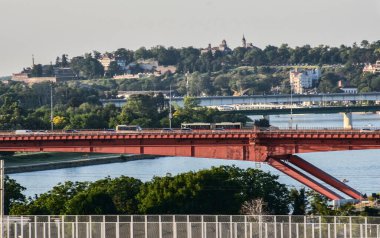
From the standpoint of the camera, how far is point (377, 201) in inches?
2259

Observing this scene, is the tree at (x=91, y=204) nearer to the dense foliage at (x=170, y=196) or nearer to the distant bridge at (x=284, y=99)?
the dense foliage at (x=170, y=196)

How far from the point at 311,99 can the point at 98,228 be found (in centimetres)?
13936

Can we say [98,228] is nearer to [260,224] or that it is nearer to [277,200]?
[260,224]

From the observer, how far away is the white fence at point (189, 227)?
124 ft

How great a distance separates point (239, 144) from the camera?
6412 centimetres

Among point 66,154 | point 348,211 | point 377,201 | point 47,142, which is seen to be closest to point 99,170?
point 66,154

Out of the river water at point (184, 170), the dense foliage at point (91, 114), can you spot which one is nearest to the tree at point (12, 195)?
the river water at point (184, 170)

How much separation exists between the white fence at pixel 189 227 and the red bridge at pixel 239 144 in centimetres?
2156

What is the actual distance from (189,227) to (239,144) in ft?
84.7

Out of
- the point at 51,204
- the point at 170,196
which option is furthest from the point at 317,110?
the point at 51,204

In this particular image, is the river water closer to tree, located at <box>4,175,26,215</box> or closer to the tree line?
tree, located at <box>4,175,26,215</box>

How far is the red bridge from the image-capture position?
203ft

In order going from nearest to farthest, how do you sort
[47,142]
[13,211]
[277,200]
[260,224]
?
[260,224] < [13,211] < [277,200] < [47,142]

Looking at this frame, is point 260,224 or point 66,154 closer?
point 260,224
